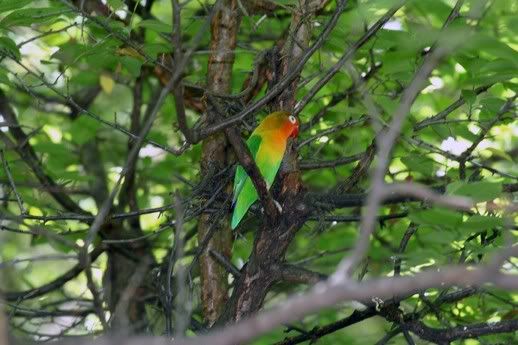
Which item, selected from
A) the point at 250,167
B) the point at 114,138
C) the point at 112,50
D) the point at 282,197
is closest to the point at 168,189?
the point at 114,138

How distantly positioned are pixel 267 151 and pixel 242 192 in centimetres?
22

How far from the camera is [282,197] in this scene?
3.24 meters

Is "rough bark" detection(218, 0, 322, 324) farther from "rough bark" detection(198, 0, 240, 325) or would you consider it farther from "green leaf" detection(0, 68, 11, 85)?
"green leaf" detection(0, 68, 11, 85)

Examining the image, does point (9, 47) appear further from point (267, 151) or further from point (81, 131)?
point (81, 131)

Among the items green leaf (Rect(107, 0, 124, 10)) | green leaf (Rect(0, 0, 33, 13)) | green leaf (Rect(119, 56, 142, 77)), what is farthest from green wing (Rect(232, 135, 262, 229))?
green leaf (Rect(0, 0, 33, 13))

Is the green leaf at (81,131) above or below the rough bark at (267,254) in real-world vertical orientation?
above

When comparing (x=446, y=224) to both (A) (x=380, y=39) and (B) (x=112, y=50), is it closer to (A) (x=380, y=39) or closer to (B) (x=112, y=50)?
(A) (x=380, y=39)

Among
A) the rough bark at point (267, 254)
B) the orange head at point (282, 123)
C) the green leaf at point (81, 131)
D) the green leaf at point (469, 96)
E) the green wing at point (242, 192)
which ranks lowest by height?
the rough bark at point (267, 254)

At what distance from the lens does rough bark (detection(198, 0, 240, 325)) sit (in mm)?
4039

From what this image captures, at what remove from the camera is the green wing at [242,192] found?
3.53 m

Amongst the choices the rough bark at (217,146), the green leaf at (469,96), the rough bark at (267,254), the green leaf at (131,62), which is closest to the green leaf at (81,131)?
the rough bark at (217,146)

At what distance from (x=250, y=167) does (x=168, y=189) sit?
2859mm

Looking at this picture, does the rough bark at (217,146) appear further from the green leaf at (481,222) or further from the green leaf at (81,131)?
the green leaf at (481,222)

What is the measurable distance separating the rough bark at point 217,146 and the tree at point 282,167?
10 millimetres
